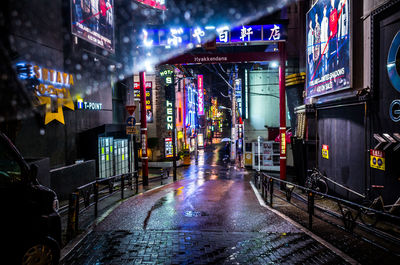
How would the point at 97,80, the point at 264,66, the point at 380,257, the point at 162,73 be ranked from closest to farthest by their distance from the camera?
1. the point at 380,257
2. the point at 97,80
3. the point at 162,73
4. the point at 264,66

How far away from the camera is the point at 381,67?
970 cm

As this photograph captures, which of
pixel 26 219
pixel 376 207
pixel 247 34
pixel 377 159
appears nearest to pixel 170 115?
pixel 247 34

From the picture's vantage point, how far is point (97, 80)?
57.7ft

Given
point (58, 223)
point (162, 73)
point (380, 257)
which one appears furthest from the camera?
point (162, 73)

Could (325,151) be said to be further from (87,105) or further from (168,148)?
(168,148)

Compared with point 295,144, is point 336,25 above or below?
above

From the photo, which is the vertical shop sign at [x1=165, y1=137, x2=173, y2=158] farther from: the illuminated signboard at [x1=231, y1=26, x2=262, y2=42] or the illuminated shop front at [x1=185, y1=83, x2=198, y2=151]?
the illuminated signboard at [x1=231, y1=26, x2=262, y2=42]

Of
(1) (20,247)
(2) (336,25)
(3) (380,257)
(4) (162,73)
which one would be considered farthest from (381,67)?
(4) (162,73)

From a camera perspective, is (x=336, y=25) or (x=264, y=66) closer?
(x=336, y=25)

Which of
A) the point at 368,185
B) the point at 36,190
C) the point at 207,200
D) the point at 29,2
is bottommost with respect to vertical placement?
the point at 207,200

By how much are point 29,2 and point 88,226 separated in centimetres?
934

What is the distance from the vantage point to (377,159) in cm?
975

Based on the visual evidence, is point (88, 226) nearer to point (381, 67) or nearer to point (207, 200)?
point (207, 200)

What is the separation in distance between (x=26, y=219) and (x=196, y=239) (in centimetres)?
373
